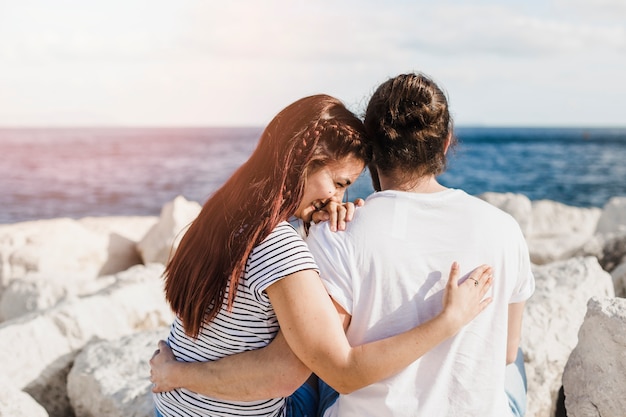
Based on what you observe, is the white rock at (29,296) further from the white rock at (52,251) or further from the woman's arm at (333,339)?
the woman's arm at (333,339)

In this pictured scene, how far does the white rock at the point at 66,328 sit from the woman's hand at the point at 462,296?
2667 millimetres

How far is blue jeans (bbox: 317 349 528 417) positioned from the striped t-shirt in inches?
8.1

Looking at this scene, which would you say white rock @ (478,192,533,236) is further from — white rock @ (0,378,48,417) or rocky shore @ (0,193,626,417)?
white rock @ (0,378,48,417)

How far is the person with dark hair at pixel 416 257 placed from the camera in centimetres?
198

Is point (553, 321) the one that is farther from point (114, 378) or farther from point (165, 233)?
point (165, 233)

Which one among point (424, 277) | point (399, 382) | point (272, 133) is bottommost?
point (399, 382)

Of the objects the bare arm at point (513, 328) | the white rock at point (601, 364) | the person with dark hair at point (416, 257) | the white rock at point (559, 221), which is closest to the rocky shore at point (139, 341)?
the white rock at point (601, 364)

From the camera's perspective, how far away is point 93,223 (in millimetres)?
11703

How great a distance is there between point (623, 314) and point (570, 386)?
42 cm

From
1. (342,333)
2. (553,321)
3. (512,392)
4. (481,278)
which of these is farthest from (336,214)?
(553,321)

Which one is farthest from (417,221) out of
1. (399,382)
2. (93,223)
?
(93,223)

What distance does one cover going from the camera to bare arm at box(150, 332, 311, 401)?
206 cm

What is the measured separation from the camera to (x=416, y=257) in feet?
6.49

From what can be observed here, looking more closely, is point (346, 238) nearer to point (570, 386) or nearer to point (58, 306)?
point (570, 386)
